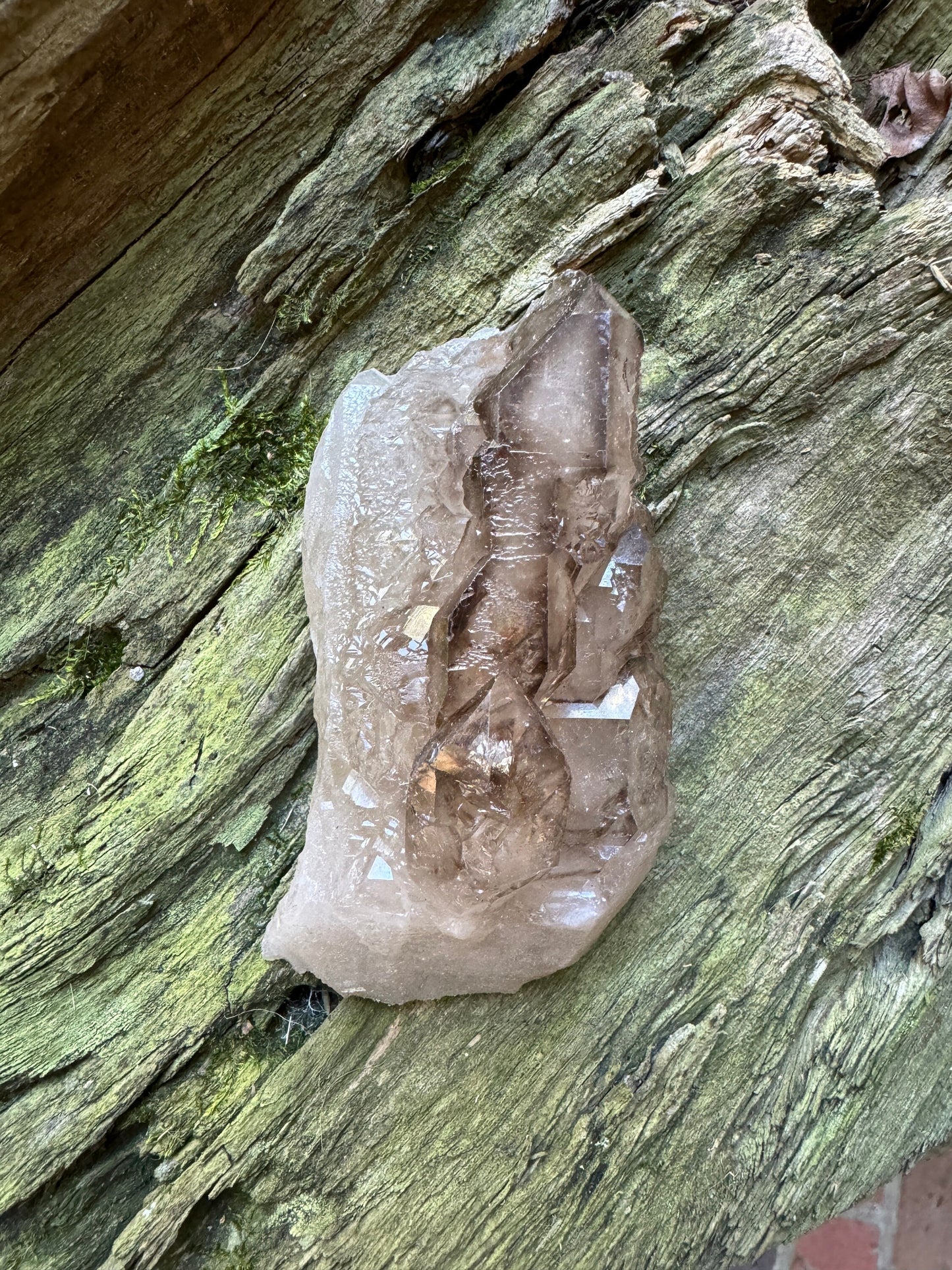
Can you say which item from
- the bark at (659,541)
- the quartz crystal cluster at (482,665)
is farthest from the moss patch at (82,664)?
the quartz crystal cluster at (482,665)

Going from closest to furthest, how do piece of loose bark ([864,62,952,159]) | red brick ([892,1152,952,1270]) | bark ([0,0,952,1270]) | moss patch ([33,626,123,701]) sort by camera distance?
1. bark ([0,0,952,1270])
2. moss patch ([33,626,123,701])
3. piece of loose bark ([864,62,952,159])
4. red brick ([892,1152,952,1270])

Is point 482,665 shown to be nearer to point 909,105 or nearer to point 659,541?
point 659,541

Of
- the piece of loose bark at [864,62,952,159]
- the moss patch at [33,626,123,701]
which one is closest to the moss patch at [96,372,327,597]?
the moss patch at [33,626,123,701]

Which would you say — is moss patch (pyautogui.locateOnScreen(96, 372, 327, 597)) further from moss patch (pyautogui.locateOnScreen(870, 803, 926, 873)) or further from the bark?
moss patch (pyautogui.locateOnScreen(870, 803, 926, 873))

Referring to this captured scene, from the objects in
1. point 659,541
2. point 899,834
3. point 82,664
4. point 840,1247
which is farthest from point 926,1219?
point 82,664

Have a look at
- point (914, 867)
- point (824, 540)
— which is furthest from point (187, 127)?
point (914, 867)

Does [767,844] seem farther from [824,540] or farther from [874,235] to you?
[874,235]
